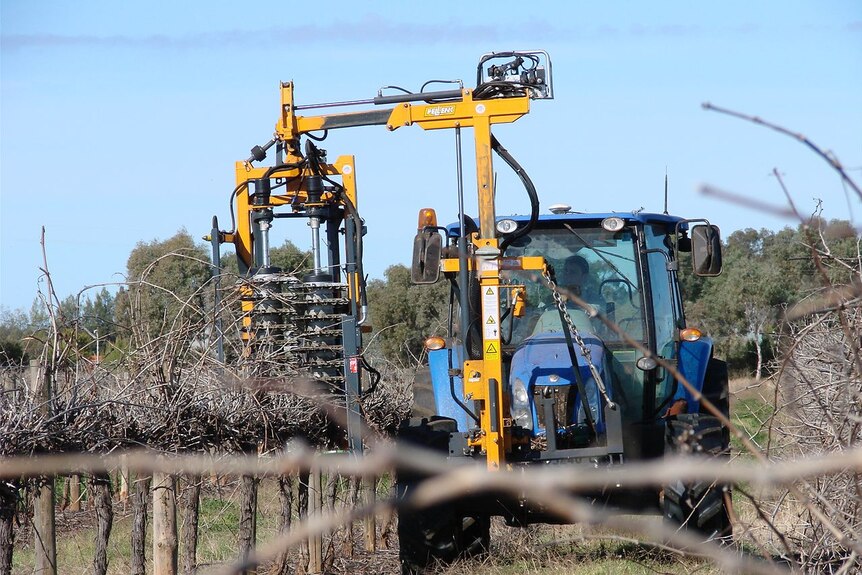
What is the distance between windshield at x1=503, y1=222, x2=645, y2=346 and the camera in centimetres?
819

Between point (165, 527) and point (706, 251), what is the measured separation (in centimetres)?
404

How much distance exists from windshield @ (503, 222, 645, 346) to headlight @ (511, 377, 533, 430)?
0.58 m

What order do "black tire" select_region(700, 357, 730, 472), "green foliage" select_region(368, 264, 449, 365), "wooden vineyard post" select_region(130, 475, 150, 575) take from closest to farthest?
"wooden vineyard post" select_region(130, 475, 150, 575)
"black tire" select_region(700, 357, 730, 472)
"green foliage" select_region(368, 264, 449, 365)

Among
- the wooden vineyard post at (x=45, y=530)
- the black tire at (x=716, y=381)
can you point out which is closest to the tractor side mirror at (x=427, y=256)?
the wooden vineyard post at (x=45, y=530)

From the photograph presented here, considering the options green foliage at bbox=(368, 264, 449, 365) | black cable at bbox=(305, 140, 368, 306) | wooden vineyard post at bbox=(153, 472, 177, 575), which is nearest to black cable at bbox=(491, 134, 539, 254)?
black cable at bbox=(305, 140, 368, 306)

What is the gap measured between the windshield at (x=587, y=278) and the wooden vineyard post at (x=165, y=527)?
2687mm

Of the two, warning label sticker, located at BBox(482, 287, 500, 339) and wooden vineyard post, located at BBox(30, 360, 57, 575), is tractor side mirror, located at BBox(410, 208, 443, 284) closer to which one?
warning label sticker, located at BBox(482, 287, 500, 339)

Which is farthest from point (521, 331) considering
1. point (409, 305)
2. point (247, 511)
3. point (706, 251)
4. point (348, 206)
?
point (409, 305)

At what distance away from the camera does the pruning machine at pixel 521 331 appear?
23.8 ft

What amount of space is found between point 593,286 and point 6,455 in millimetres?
4434

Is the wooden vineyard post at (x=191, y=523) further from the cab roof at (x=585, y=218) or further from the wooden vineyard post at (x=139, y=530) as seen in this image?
the cab roof at (x=585, y=218)

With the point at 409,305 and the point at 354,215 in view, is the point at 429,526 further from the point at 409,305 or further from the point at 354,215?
the point at 409,305

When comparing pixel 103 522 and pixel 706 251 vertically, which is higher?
pixel 706 251

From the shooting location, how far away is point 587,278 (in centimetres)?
829
